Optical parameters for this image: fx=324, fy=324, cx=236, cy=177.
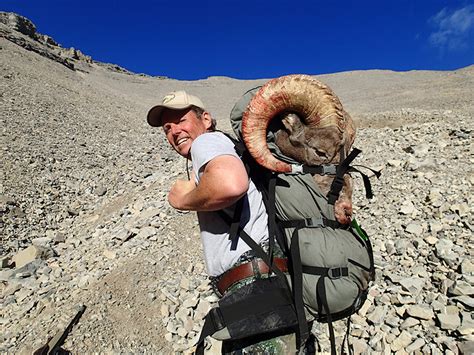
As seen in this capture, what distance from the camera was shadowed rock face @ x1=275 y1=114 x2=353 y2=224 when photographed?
192cm

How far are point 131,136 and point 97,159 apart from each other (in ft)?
13.3

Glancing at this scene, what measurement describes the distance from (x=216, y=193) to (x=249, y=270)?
0.57 meters

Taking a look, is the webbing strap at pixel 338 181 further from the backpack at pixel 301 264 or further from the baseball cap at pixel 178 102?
the baseball cap at pixel 178 102

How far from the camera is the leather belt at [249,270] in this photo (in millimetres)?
1903

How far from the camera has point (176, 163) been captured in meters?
10.6

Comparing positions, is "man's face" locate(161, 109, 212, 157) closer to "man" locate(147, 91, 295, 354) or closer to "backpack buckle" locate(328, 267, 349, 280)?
"man" locate(147, 91, 295, 354)

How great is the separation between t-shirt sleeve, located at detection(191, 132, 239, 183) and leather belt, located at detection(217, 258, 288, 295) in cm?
59

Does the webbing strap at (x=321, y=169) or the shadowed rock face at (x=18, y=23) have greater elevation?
the shadowed rock face at (x=18, y=23)

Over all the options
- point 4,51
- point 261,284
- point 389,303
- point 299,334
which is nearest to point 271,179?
point 261,284

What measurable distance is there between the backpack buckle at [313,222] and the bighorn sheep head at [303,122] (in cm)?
14

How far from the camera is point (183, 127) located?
7.05 feet

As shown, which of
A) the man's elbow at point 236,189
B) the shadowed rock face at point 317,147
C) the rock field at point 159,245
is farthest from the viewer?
the rock field at point 159,245

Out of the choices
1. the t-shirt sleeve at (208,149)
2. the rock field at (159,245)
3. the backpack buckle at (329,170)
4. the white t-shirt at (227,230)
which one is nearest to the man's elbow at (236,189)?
the t-shirt sleeve at (208,149)

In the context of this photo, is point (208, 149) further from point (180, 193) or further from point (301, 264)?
point (301, 264)
